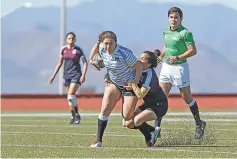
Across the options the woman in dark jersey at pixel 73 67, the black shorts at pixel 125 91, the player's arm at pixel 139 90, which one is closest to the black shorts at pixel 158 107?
the black shorts at pixel 125 91

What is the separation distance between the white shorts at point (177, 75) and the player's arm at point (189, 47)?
21.7 inches

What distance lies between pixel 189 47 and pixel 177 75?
67cm

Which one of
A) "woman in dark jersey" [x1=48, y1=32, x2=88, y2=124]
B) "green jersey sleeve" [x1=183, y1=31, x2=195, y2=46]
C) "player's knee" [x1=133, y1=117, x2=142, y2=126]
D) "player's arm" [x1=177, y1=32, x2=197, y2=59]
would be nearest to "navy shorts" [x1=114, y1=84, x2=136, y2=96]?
"player's knee" [x1=133, y1=117, x2=142, y2=126]

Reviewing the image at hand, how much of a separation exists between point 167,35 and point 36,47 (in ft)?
233

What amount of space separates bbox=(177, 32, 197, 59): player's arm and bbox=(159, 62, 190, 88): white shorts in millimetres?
552

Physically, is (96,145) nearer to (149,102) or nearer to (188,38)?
(149,102)

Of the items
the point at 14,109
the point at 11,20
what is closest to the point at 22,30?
the point at 11,20

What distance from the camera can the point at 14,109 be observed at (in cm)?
3309

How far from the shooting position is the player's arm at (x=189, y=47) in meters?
15.2

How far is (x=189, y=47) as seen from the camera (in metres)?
15.2

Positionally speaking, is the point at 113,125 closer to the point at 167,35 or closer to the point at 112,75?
the point at 167,35

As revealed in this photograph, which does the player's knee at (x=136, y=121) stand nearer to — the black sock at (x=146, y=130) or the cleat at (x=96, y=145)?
the black sock at (x=146, y=130)

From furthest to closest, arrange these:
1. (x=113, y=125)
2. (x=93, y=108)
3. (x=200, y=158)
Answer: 1. (x=93, y=108)
2. (x=113, y=125)
3. (x=200, y=158)

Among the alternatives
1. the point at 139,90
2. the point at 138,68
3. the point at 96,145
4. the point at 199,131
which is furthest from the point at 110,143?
the point at 199,131
